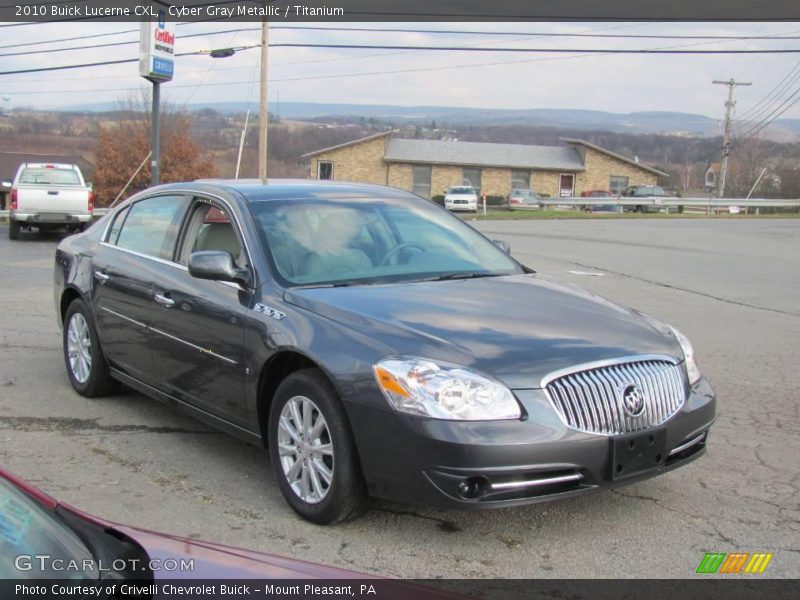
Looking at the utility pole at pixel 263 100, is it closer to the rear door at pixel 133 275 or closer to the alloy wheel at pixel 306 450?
the rear door at pixel 133 275

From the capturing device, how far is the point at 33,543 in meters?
1.99

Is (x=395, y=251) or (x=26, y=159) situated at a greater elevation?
(x=26, y=159)

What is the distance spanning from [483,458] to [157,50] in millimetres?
18619

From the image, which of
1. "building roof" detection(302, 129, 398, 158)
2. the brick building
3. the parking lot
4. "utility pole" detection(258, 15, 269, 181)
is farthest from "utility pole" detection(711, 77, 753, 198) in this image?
the parking lot

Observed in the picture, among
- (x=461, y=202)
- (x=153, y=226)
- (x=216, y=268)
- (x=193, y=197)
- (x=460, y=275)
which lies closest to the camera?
(x=216, y=268)

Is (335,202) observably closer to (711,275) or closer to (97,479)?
(97,479)

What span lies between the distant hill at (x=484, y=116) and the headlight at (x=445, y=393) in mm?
43080

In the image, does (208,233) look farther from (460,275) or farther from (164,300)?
(460,275)

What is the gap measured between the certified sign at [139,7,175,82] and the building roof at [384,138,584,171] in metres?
42.3

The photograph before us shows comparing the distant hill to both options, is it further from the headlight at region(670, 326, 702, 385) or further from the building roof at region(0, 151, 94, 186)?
the headlight at region(670, 326, 702, 385)

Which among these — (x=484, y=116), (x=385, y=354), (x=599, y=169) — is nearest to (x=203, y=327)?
(x=385, y=354)

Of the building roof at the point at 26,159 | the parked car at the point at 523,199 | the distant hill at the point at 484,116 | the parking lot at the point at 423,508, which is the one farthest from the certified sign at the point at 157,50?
the building roof at the point at 26,159
